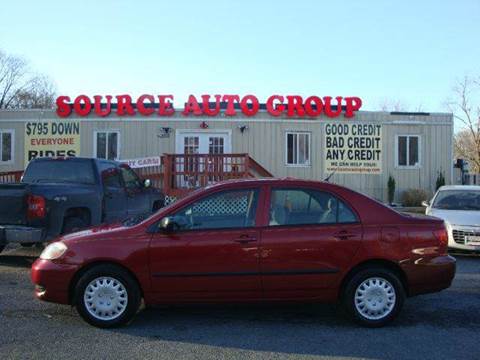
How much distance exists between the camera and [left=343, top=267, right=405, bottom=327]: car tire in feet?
19.4

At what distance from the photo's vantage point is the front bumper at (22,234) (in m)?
8.48

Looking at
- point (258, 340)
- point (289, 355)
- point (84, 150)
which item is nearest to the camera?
point (289, 355)

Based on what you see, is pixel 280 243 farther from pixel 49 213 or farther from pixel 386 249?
pixel 49 213

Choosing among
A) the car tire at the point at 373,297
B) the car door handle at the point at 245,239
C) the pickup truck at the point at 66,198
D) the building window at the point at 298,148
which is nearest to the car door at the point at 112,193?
the pickup truck at the point at 66,198

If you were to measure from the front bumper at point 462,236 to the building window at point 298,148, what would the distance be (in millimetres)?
10359

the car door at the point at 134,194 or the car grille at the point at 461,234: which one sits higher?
the car door at the point at 134,194

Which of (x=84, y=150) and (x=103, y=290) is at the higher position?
(x=84, y=150)

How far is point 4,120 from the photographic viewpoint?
20.8 m

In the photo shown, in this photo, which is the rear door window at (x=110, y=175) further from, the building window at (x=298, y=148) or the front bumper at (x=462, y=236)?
the building window at (x=298, y=148)

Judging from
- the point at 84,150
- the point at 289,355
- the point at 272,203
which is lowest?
the point at 289,355

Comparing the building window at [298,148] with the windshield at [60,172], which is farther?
the building window at [298,148]

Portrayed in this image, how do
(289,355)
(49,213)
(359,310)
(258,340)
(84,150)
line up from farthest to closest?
1. (84,150)
2. (49,213)
3. (359,310)
4. (258,340)
5. (289,355)

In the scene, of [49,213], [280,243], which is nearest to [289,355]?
[280,243]

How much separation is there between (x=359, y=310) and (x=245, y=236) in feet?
4.70
